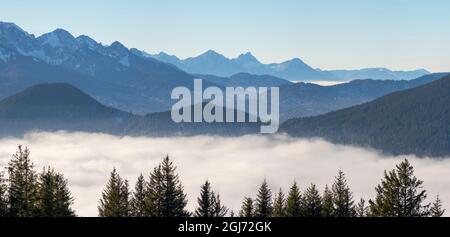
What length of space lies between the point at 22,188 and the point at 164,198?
14864mm

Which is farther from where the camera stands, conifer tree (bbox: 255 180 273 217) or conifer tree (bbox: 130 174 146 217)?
conifer tree (bbox: 255 180 273 217)

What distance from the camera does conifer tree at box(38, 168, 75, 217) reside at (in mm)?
54688

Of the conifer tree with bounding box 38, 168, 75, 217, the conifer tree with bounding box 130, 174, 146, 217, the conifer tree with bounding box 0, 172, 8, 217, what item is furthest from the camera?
the conifer tree with bounding box 130, 174, 146, 217

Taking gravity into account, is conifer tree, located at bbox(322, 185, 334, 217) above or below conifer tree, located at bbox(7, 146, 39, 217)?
below

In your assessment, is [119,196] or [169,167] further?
[119,196]

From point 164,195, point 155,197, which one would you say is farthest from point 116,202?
point 164,195

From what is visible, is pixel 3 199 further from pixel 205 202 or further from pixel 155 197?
pixel 205 202

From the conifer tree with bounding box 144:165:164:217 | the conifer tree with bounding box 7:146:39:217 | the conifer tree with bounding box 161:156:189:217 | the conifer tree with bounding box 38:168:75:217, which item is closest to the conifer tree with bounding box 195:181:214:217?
the conifer tree with bounding box 161:156:189:217

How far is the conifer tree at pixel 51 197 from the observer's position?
54688 mm

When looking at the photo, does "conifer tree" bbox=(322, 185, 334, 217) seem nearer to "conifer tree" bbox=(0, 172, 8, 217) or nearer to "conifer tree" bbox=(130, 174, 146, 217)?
"conifer tree" bbox=(130, 174, 146, 217)
